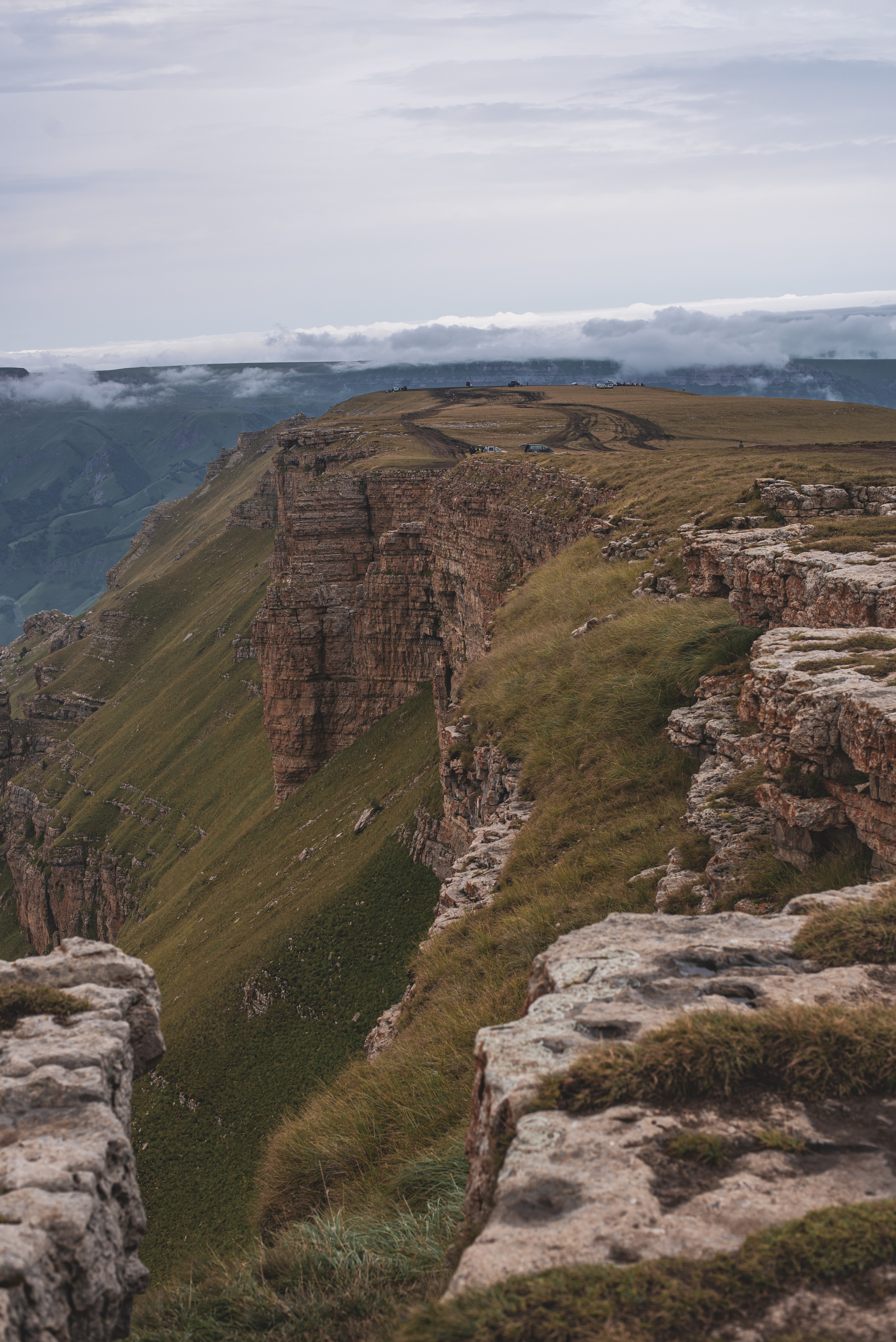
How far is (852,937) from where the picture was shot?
6.02 m

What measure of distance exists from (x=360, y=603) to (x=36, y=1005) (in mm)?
48059

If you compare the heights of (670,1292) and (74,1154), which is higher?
(670,1292)

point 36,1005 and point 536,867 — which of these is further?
point 536,867

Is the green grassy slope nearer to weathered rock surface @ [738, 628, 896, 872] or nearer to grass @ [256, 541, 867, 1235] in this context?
grass @ [256, 541, 867, 1235]

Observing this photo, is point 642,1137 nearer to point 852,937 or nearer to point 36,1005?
point 852,937

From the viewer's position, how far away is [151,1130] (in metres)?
25.2

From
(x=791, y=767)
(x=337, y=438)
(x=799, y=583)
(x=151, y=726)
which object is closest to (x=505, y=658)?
(x=799, y=583)

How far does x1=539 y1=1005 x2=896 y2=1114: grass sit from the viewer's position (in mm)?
4824

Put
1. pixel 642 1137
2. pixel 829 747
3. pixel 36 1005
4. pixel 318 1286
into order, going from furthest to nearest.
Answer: pixel 829 747, pixel 36 1005, pixel 318 1286, pixel 642 1137

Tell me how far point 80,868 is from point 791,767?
91.4m

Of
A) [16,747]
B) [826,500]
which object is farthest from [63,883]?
[826,500]

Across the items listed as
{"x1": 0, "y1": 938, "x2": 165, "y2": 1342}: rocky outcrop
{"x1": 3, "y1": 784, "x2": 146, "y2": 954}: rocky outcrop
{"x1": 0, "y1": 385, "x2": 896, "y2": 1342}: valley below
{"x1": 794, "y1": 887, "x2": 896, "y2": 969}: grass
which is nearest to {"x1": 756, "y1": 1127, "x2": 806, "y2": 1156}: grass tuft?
{"x1": 0, "y1": 385, "x2": 896, "y2": 1342}: valley below

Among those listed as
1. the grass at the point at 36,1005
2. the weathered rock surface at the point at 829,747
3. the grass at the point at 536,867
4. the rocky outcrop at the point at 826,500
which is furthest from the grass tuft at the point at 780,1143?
the rocky outcrop at the point at 826,500

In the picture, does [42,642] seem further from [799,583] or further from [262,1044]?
[799,583]
